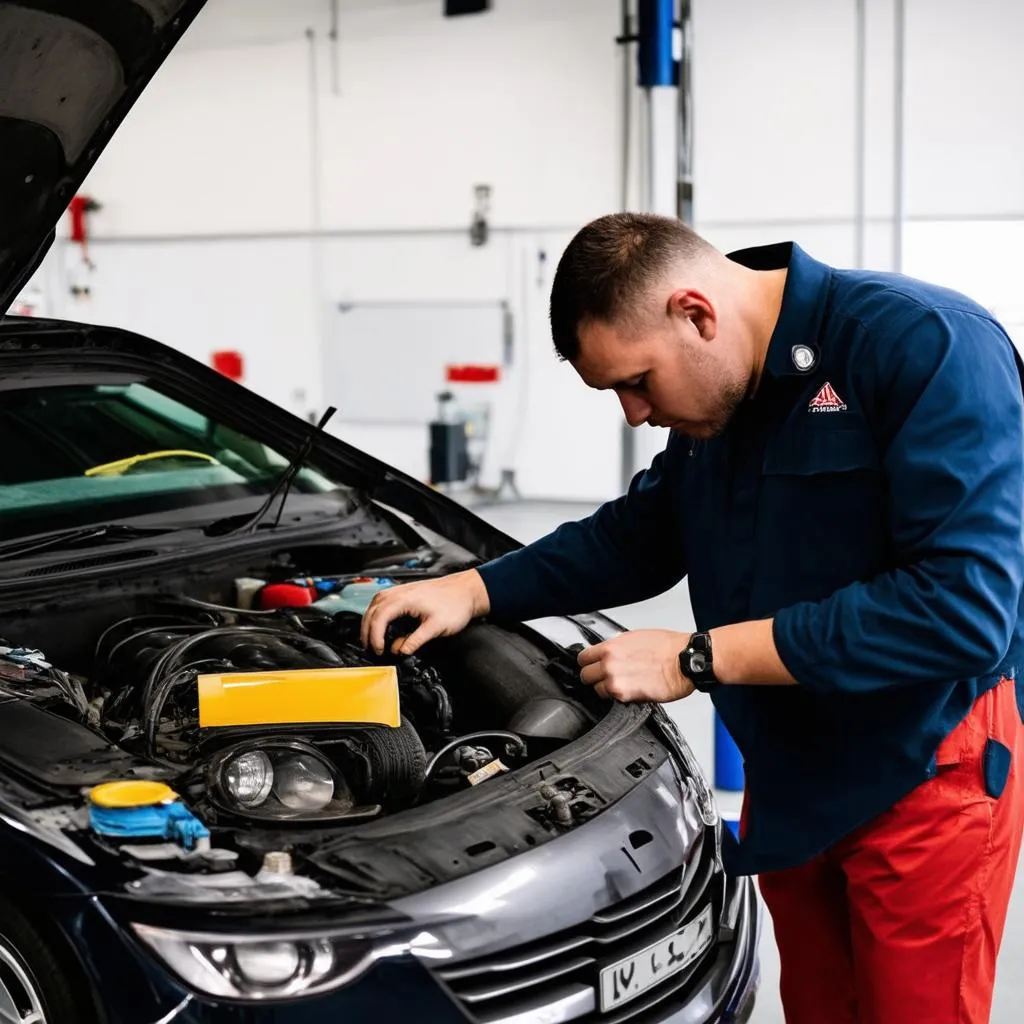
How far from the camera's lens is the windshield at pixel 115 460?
2.51 m

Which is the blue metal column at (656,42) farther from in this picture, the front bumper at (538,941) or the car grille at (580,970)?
the car grille at (580,970)

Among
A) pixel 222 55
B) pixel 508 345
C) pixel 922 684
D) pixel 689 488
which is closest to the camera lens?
pixel 922 684

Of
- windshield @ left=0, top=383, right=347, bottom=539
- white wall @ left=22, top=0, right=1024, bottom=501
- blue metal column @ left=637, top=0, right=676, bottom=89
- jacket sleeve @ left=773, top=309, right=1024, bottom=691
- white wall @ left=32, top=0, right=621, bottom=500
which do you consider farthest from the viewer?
white wall @ left=32, top=0, right=621, bottom=500

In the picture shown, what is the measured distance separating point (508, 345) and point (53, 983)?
6484mm

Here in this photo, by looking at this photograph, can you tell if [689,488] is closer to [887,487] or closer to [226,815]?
[887,487]

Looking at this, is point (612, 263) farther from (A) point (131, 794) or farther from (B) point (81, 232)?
(B) point (81, 232)

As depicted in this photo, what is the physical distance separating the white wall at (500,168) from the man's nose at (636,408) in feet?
13.4

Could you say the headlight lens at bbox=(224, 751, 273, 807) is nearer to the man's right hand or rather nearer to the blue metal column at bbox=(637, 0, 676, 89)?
the man's right hand

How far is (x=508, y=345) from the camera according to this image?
7809 mm

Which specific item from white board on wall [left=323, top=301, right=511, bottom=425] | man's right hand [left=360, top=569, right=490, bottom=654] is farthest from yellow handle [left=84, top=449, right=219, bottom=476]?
white board on wall [left=323, top=301, right=511, bottom=425]

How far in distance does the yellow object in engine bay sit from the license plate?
48cm

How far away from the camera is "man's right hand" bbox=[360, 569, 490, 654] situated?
6.66 feet

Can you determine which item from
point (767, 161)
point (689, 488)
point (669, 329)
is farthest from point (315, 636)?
point (767, 161)

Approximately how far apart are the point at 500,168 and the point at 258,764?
6419 millimetres
